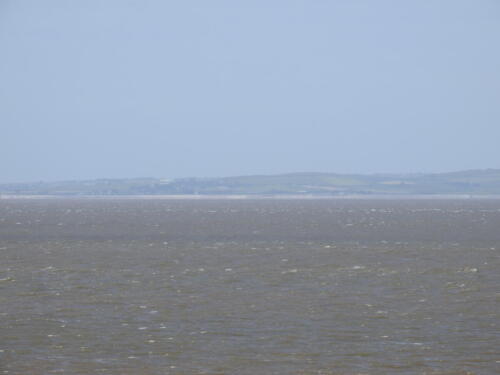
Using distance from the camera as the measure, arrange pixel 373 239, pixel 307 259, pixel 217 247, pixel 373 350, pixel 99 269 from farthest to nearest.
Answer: pixel 373 239
pixel 217 247
pixel 307 259
pixel 99 269
pixel 373 350

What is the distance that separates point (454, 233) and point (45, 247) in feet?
150

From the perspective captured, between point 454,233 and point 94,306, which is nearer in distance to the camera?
point 94,306

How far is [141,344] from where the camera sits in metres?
31.6

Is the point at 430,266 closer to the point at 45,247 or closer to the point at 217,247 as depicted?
the point at 217,247

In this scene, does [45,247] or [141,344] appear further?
[45,247]

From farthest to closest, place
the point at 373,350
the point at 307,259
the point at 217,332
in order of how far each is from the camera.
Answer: the point at 307,259 < the point at 217,332 < the point at 373,350

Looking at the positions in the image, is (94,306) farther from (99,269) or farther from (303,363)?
(99,269)

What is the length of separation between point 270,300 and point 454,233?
2624 inches

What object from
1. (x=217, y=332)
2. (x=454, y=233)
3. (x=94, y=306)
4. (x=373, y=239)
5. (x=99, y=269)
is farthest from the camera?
(x=454, y=233)

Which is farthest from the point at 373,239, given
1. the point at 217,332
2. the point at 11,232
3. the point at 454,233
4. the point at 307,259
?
the point at 217,332

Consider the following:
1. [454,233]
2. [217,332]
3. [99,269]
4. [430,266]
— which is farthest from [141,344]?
[454,233]

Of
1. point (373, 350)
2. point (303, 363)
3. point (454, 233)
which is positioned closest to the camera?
point (303, 363)

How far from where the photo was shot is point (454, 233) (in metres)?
106

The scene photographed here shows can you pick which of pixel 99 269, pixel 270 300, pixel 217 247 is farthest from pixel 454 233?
pixel 270 300
